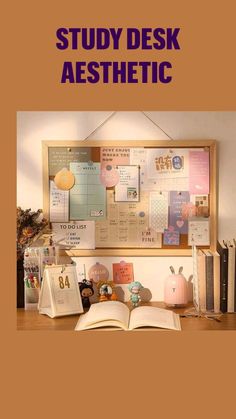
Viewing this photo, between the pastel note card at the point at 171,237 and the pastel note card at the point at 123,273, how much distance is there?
0.21 m

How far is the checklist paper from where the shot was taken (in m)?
2.90

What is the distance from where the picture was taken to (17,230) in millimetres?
2844

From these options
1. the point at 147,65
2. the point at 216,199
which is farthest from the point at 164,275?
the point at 147,65

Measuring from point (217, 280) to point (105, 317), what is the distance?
0.58m

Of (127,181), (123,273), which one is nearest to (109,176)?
(127,181)

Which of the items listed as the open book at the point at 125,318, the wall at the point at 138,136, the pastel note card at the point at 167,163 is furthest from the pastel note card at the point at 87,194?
the open book at the point at 125,318

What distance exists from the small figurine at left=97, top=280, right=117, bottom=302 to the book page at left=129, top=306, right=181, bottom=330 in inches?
8.5

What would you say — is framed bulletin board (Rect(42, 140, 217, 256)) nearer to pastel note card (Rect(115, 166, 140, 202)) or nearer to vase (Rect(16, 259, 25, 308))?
pastel note card (Rect(115, 166, 140, 202))

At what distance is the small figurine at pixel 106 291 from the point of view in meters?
2.79

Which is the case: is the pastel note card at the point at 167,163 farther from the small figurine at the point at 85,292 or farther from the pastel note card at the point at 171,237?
the small figurine at the point at 85,292

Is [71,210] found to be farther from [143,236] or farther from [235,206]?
[235,206]

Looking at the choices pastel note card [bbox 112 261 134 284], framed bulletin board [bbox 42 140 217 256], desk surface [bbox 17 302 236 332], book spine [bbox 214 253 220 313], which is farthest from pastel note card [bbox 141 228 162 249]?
desk surface [bbox 17 302 236 332]

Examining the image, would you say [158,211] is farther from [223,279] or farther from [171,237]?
[223,279]

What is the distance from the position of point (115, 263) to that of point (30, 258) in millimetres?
437
